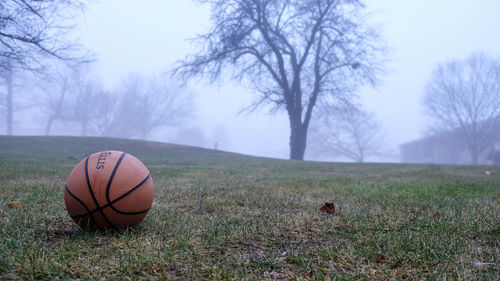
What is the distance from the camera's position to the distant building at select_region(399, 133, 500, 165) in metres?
43.2

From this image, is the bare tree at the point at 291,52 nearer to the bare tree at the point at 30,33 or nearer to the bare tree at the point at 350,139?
the bare tree at the point at 30,33

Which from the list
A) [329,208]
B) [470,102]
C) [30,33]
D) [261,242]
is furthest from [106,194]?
[470,102]

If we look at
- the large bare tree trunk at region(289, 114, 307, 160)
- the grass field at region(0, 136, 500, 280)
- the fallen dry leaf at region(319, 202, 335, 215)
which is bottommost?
the grass field at region(0, 136, 500, 280)

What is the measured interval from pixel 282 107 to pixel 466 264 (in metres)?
22.5

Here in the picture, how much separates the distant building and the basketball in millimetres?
46431

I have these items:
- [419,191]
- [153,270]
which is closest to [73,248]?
[153,270]

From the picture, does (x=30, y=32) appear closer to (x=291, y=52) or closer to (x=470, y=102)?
(x=291, y=52)

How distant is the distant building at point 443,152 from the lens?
142 feet

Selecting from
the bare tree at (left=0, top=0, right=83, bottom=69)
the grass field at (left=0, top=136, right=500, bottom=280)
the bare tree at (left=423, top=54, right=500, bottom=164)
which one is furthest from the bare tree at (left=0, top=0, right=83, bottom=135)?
the bare tree at (left=423, top=54, right=500, bottom=164)

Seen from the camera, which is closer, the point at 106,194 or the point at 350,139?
the point at 106,194

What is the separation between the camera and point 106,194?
9.73ft

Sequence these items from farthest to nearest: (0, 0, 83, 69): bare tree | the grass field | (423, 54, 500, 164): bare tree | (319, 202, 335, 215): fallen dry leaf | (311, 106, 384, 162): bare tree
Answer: (311, 106, 384, 162): bare tree < (423, 54, 500, 164): bare tree < (0, 0, 83, 69): bare tree < (319, 202, 335, 215): fallen dry leaf < the grass field

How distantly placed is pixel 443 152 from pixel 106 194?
60917 mm

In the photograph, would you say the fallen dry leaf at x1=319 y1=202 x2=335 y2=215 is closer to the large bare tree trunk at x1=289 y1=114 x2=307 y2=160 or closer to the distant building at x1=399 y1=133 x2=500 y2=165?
the large bare tree trunk at x1=289 y1=114 x2=307 y2=160
